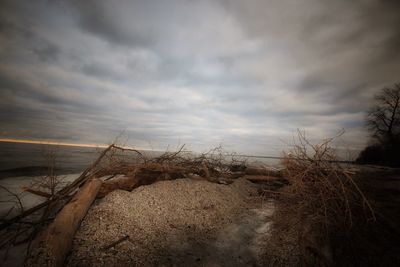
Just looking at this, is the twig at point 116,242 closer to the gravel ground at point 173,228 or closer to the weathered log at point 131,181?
the gravel ground at point 173,228

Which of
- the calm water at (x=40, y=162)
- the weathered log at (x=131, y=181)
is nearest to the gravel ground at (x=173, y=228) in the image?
the weathered log at (x=131, y=181)

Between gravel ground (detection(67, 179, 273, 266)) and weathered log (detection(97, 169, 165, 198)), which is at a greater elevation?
weathered log (detection(97, 169, 165, 198))

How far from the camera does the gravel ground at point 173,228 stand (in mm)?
3385

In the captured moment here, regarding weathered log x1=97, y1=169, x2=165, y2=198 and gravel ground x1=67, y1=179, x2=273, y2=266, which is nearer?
gravel ground x1=67, y1=179, x2=273, y2=266

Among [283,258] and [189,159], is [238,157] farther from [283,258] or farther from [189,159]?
[283,258]

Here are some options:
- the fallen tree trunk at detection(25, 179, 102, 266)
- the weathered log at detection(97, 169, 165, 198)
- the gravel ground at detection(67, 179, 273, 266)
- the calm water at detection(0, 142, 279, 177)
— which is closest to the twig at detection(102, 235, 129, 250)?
the gravel ground at detection(67, 179, 273, 266)

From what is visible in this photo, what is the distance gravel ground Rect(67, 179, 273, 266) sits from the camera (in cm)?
338

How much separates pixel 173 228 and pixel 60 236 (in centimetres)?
209

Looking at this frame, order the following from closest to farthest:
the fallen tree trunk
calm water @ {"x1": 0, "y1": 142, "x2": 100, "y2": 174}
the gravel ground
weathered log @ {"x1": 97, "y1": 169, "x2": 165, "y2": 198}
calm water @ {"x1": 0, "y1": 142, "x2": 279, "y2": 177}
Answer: the fallen tree trunk < the gravel ground < weathered log @ {"x1": 97, "y1": 169, "x2": 165, "y2": 198} < calm water @ {"x1": 0, "y1": 142, "x2": 100, "y2": 174} < calm water @ {"x1": 0, "y1": 142, "x2": 279, "y2": 177}

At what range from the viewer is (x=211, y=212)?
208 inches

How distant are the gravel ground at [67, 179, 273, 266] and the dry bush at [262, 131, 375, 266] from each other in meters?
0.64

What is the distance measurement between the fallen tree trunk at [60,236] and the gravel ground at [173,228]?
0.20 meters

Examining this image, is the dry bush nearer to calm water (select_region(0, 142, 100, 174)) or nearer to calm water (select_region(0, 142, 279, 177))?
calm water (select_region(0, 142, 279, 177))

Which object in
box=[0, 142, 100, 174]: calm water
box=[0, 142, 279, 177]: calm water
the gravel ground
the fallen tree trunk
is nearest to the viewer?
the fallen tree trunk
